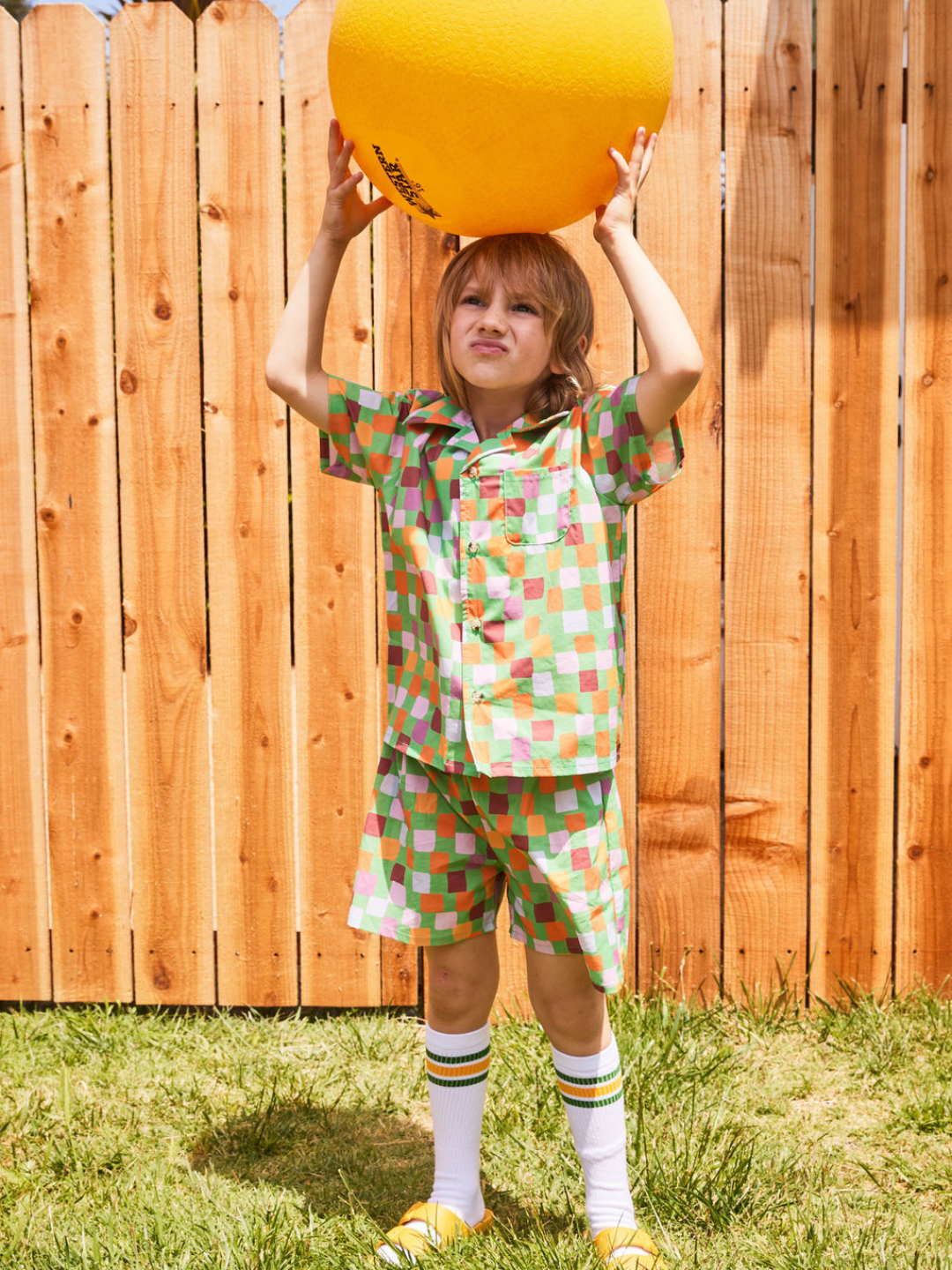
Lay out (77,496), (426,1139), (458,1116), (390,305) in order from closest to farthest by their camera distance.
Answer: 1. (458,1116)
2. (426,1139)
3. (390,305)
4. (77,496)

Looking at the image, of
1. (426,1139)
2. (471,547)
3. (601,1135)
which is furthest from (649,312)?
(426,1139)

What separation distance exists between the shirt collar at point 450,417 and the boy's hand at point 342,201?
0.34 meters

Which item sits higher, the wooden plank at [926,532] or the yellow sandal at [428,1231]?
the wooden plank at [926,532]

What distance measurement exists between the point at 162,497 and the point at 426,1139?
1716mm

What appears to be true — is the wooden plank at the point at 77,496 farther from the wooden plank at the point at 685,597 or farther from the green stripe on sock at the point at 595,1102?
the green stripe on sock at the point at 595,1102

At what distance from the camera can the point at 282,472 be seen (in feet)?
9.91

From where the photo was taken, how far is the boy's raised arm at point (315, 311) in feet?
7.02

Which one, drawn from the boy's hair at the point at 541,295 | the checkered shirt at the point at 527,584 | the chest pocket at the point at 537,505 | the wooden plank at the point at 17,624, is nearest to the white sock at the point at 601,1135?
the checkered shirt at the point at 527,584

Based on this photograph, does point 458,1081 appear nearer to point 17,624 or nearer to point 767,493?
point 767,493

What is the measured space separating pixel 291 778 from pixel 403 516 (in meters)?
1.21

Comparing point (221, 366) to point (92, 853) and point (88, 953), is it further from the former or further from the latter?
point (88, 953)

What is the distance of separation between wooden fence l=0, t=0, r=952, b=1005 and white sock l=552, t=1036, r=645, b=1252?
0.98m

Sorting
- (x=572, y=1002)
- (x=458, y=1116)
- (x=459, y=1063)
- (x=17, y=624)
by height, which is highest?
(x=17, y=624)

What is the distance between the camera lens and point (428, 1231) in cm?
215
